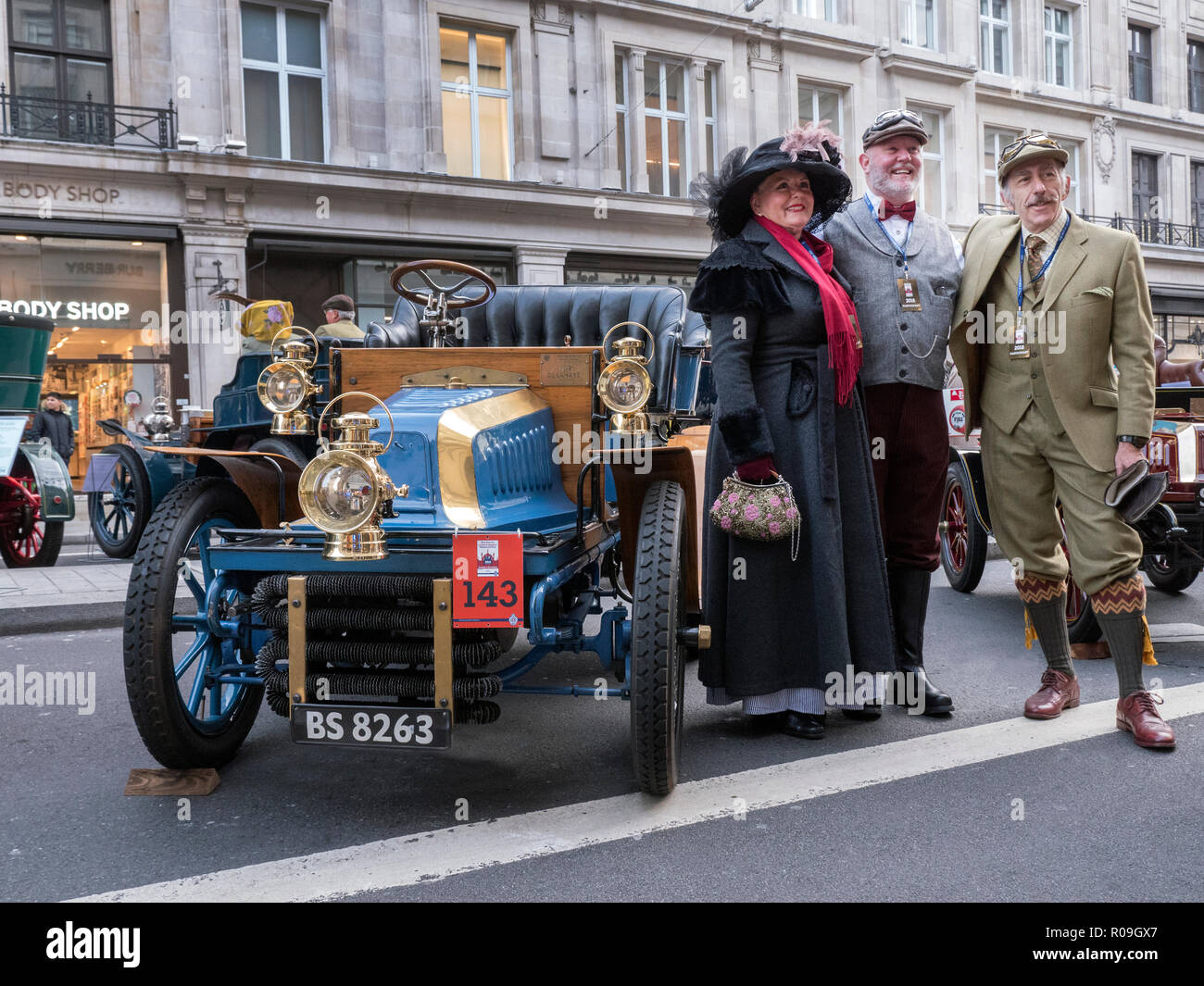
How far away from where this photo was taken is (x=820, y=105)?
20.6 metres

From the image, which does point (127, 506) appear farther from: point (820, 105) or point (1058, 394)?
point (820, 105)

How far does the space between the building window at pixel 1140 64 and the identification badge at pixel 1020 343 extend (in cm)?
2640

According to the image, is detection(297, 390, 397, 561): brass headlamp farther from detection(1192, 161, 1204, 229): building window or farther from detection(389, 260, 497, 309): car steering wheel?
detection(1192, 161, 1204, 229): building window

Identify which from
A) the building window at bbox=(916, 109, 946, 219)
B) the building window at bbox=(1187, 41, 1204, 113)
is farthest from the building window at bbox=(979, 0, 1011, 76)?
the building window at bbox=(1187, 41, 1204, 113)

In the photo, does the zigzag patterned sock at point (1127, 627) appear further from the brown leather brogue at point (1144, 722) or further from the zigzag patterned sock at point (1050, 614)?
the zigzag patterned sock at point (1050, 614)

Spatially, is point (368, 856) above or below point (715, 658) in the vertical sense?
below

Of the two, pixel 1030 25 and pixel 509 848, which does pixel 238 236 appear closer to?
pixel 509 848

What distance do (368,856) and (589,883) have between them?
64 cm

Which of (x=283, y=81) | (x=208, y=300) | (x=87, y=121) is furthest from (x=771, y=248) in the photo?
(x=283, y=81)

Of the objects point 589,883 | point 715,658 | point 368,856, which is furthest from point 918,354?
point 368,856

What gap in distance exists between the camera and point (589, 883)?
2.60m

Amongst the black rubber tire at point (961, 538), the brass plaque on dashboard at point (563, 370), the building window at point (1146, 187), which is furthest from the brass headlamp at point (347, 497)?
the building window at point (1146, 187)

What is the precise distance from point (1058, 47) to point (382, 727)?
2712 cm

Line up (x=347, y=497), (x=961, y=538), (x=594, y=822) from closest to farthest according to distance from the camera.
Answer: (x=347, y=497)
(x=594, y=822)
(x=961, y=538)
